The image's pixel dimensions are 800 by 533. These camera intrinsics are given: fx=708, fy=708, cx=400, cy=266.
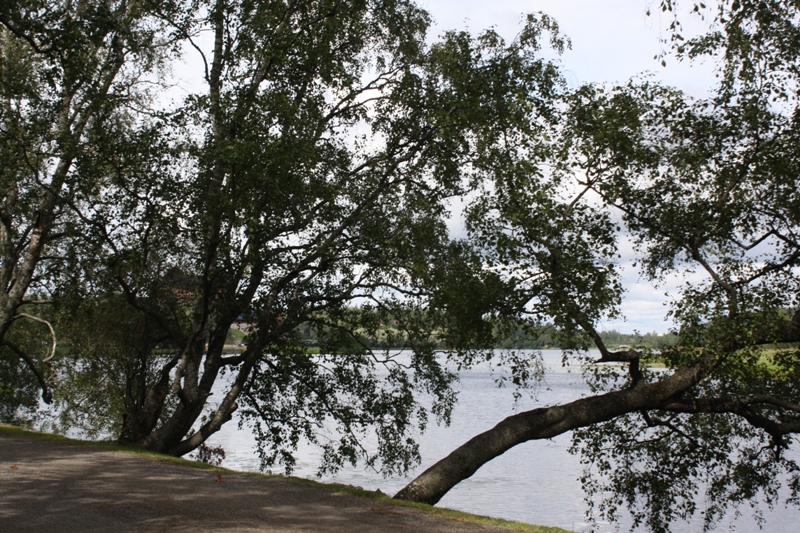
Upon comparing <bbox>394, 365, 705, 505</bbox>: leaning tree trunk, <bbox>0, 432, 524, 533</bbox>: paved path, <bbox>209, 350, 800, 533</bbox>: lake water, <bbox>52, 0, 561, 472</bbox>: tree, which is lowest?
<bbox>209, 350, 800, 533</bbox>: lake water

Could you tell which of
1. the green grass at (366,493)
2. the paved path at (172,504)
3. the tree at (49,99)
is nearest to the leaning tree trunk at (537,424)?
the green grass at (366,493)

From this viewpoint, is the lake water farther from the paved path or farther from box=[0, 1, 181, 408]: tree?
box=[0, 1, 181, 408]: tree

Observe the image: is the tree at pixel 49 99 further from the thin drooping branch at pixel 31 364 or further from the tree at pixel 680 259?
the tree at pixel 680 259

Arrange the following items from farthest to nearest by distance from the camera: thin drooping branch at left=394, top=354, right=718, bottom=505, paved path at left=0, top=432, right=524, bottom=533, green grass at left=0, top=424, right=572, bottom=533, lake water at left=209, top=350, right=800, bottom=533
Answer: lake water at left=209, top=350, right=800, bottom=533 → thin drooping branch at left=394, top=354, right=718, bottom=505 → green grass at left=0, top=424, right=572, bottom=533 → paved path at left=0, top=432, right=524, bottom=533

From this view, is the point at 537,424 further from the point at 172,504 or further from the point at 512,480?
the point at 512,480

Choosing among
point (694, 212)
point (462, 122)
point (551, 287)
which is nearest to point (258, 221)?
point (462, 122)

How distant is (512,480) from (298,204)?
13631mm

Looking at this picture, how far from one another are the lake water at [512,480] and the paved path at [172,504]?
13.1 ft

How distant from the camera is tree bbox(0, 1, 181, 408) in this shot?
11.8 m

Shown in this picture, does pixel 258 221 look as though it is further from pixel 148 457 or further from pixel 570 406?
pixel 570 406

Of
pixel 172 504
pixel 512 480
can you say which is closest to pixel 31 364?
pixel 172 504

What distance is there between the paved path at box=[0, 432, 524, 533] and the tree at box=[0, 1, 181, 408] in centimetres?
489

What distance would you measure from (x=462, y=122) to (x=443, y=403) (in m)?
5.75

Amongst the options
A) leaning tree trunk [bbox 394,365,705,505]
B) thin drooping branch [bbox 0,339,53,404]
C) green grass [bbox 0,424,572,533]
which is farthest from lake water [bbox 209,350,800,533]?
thin drooping branch [bbox 0,339,53,404]
